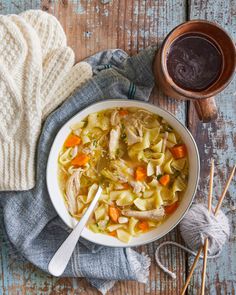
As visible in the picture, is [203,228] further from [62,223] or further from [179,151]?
[62,223]

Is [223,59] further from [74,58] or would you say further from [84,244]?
[84,244]

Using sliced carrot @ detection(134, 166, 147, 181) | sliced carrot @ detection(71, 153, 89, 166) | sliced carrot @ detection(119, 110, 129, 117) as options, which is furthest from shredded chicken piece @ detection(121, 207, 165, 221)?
sliced carrot @ detection(119, 110, 129, 117)

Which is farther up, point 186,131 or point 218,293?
point 186,131

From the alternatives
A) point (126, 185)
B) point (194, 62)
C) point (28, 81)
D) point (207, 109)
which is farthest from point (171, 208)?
point (28, 81)

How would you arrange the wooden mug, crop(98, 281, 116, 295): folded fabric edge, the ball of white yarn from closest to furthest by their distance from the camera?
the wooden mug, the ball of white yarn, crop(98, 281, 116, 295): folded fabric edge

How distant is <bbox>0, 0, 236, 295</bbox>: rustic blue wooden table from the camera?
6.48ft

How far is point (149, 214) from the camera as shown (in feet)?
6.22

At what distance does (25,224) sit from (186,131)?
0.70 m

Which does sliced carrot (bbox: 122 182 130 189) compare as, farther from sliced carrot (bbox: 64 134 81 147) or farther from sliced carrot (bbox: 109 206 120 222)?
sliced carrot (bbox: 64 134 81 147)

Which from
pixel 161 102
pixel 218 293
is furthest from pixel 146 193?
pixel 218 293

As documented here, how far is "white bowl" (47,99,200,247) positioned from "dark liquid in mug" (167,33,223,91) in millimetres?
138

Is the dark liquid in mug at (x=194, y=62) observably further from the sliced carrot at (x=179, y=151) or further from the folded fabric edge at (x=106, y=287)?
the folded fabric edge at (x=106, y=287)

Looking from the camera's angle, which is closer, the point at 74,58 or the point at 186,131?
the point at 186,131

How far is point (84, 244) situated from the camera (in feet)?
6.41
